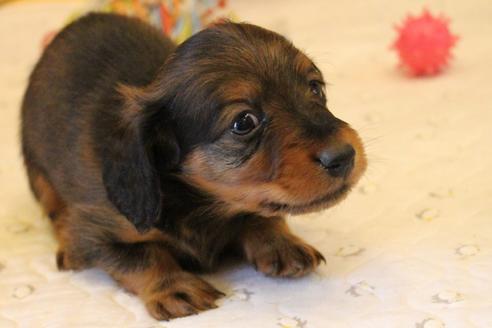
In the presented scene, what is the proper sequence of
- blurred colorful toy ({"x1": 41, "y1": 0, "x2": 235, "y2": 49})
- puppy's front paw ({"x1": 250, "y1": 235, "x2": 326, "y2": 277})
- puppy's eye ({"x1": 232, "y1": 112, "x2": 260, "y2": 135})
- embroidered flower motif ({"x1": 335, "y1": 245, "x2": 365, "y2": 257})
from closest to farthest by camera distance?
puppy's eye ({"x1": 232, "y1": 112, "x2": 260, "y2": 135})
puppy's front paw ({"x1": 250, "y1": 235, "x2": 326, "y2": 277})
embroidered flower motif ({"x1": 335, "y1": 245, "x2": 365, "y2": 257})
blurred colorful toy ({"x1": 41, "y1": 0, "x2": 235, "y2": 49})

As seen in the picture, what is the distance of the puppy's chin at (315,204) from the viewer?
1.81 metres

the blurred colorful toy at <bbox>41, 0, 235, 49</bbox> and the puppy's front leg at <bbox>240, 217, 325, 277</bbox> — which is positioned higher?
the blurred colorful toy at <bbox>41, 0, 235, 49</bbox>

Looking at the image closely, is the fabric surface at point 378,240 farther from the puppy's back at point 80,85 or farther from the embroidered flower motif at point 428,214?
the puppy's back at point 80,85

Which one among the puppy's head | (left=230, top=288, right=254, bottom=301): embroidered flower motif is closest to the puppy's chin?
the puppy's head

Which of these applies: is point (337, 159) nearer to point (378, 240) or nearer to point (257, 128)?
point (257, 128)

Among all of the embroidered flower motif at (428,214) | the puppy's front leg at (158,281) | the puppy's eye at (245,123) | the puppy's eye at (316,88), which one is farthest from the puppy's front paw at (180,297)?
the embroidered flower motif at (428,214)

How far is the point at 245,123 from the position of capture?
1.86 metres

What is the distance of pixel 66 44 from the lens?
8.52 ft

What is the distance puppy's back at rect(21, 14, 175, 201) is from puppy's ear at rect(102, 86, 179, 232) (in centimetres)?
18

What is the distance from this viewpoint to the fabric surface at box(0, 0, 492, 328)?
1.91 m

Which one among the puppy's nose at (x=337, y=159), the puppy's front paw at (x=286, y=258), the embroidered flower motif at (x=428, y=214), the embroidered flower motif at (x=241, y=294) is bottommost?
the embroidered flower motif at (x=241, y=294)

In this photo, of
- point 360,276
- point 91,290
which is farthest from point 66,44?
point 360,276

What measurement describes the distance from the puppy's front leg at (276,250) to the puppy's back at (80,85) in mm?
498

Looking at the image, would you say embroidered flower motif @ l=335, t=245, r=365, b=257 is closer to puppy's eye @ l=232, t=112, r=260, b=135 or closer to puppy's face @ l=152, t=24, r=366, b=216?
puppy's face @ l=152, t=24, r=366, b=216
